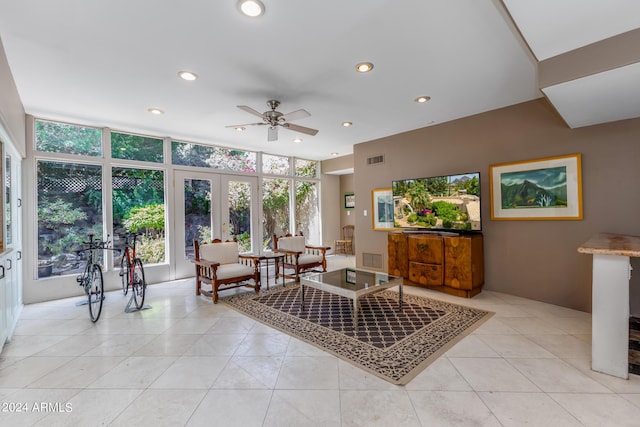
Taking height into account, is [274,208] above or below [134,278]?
above

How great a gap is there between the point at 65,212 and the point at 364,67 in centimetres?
483

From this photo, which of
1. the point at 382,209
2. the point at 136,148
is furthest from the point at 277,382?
the point at 136,148

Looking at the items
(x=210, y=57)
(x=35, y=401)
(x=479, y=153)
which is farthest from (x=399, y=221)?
(x=35, y=401)

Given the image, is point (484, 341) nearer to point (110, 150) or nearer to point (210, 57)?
point (210, 57)

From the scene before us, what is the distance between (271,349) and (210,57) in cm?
276

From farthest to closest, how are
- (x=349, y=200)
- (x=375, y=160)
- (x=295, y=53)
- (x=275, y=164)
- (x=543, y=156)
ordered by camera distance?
(x=349, y=200), (x=275, y=164), (x=375, y=160), (x=543, y=156), (x=295, y=53)

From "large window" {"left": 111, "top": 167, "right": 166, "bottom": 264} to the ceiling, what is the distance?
3.67 feet

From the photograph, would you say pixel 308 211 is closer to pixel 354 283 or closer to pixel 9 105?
pixel 354 283

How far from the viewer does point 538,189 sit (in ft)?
12.0

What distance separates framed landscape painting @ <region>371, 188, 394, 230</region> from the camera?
5.37 meters

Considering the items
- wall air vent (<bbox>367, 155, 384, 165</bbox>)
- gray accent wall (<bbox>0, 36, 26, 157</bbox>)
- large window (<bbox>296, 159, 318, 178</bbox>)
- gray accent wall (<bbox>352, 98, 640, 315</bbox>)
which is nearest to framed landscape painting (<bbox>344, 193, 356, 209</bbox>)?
large window (<bbox>296, 159, 318, 178</bbox>)

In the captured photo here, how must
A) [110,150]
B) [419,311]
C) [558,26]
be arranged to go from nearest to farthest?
[558,26] → [419,311] → [110,150]

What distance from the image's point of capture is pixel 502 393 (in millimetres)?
1901

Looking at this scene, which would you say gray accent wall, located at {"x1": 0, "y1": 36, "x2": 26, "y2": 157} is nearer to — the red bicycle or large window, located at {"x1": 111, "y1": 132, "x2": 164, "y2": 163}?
large window, located at {"x1": 111, "y1": 132, "x2": 164, "y2": 163}
